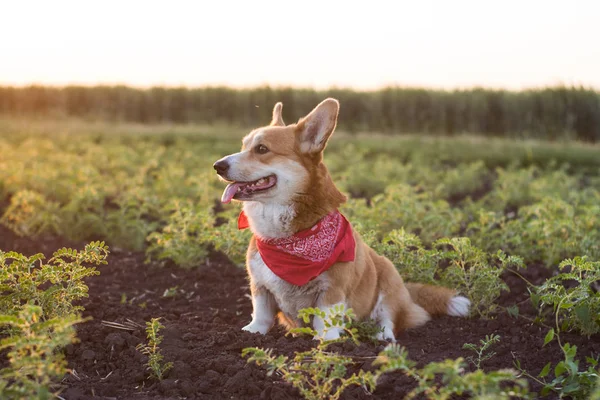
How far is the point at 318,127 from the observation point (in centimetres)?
494

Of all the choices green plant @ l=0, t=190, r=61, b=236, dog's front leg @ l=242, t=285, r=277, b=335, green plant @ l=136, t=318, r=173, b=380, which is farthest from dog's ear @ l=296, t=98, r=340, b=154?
green plant @ l=0, t=190, r=61, b=236

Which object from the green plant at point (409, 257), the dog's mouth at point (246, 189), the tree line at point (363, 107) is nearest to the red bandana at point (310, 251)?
the dog's mouth at point (246, 189)

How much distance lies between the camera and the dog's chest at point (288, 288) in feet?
16.4

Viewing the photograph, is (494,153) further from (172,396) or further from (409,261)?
(172,396)

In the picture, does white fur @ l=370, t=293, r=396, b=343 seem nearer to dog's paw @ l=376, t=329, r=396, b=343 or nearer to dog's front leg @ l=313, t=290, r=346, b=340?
dog's paw @ l=376, t=329, r=396, b=343

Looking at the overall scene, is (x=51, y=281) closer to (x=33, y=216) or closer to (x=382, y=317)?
(x=382, y=317)

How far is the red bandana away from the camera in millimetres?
4922

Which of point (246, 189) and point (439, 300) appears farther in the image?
point (439, 300)

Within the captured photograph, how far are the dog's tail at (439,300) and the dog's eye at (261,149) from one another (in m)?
1.81

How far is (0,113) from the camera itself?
1495 inches

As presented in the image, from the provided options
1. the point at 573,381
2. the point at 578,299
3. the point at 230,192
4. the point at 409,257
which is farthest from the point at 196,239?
the point at 573,381

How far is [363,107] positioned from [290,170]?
1030 inches

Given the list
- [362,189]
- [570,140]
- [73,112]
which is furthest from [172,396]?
[73,112]

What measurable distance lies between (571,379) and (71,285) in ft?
9.90
